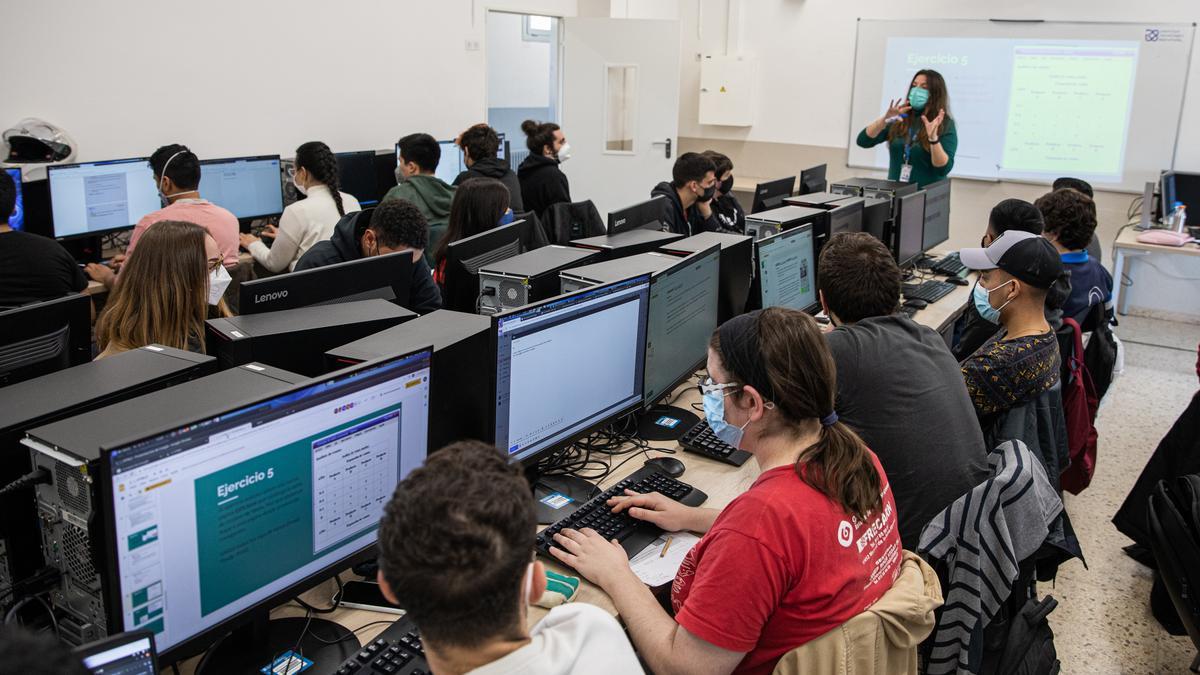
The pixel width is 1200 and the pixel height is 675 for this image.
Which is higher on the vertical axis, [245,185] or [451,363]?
[245,185]

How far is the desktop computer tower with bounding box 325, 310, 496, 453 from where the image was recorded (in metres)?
1.79

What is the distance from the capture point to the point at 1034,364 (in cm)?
273

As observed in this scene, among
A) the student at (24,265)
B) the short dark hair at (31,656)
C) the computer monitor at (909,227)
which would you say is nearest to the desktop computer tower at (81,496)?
the short dark hair at (31,656)

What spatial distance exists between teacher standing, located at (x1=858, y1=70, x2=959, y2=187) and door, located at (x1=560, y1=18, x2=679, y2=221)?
7.24ft

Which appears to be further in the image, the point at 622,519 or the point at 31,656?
the point at 622,519

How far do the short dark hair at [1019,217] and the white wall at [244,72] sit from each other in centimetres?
414

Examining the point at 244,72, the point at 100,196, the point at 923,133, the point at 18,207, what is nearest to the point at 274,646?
the point at 18,207

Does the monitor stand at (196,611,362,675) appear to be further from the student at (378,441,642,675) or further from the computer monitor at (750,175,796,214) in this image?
the computer monitor at (750,175,796,214)

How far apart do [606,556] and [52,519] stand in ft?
3.11

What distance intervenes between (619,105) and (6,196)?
17.2 ft

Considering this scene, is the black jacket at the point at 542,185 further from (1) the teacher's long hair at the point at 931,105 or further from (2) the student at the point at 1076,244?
(2) the student at the point at 1076,244

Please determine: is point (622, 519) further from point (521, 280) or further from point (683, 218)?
point (683, 218)

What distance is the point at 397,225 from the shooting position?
3270 mm

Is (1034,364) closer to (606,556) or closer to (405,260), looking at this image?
(606,556)
